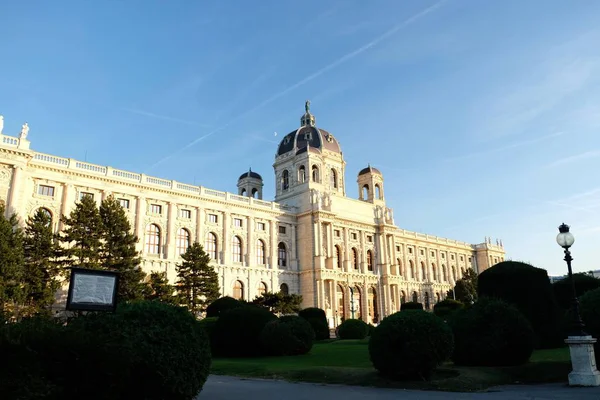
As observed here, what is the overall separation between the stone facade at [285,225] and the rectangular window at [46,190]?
0.25 ft

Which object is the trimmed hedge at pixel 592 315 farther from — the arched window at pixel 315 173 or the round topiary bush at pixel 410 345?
the arched window at pixel 315 173

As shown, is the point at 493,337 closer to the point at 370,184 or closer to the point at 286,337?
the point at 286,337

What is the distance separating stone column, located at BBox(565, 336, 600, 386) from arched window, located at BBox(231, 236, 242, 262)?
39.4 meters

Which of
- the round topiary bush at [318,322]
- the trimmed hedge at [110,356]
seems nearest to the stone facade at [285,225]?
the round topiary bush at [318,322]

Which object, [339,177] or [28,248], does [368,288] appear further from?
[28,248]

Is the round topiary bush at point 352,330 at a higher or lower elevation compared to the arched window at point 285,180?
lower

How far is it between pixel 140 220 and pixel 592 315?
1421 inches

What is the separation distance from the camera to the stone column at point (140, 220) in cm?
4178

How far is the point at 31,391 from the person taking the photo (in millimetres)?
5969

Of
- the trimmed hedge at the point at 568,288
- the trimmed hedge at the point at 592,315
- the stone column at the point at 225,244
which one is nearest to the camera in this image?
the trimmed hedge at the point at 592,315

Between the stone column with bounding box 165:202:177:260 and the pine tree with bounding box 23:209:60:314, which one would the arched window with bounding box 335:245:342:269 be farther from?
the pine tree with bounding box 23:209:60:314

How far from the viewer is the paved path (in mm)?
10938

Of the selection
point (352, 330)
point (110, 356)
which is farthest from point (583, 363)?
point (352, 330)

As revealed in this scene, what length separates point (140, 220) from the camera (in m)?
42.1
